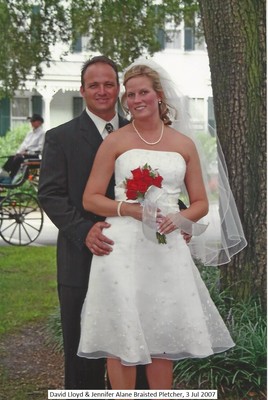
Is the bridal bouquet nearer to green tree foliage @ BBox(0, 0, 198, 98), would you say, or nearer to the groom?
the groom

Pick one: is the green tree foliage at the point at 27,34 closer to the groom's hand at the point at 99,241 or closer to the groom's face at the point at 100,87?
the groom's face at the point at 100,87

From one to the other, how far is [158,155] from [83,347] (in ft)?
2.49

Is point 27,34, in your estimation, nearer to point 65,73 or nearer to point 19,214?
point 19,214

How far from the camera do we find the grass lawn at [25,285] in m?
6.20

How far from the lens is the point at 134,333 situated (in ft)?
9.53

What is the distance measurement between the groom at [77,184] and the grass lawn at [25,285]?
8.88ft

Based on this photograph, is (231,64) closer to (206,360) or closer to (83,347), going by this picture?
(206,360)

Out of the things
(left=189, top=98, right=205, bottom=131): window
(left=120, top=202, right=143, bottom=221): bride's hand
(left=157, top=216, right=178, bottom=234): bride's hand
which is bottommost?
(left=157, top=216, right=178, bottom=234): bride's hand

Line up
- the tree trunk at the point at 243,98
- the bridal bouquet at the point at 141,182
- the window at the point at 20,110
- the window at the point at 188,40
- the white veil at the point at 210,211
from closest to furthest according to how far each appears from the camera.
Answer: the bridal bouquet at the point at 141,182 < the white veil at the point at 210,211 < the tree trunk at the point at 243,98 < the window at the point at 188,40 < the window at the point at 20,110

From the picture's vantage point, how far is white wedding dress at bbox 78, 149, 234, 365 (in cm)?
291

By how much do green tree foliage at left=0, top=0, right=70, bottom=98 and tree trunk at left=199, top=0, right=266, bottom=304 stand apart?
3.91m

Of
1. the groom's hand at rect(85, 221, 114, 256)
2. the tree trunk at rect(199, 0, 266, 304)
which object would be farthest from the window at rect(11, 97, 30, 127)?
the groom's hand at rect(85, 221, 114, 256)

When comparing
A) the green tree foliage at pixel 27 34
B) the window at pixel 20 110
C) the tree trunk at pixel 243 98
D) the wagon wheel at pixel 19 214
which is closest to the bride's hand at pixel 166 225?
the tree trunk at pixel 243 98

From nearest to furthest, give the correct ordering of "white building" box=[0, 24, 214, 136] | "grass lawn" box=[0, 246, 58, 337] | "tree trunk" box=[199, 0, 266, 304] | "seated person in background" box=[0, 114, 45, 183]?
"tree trunk" box=[199, 0, 266, 304] < "grass lawn" box=[0, 246, 58, 337] < "seated person in background" box=[0, 114, 45, 183] < "white building" box=[0, 24, 214, 136]
